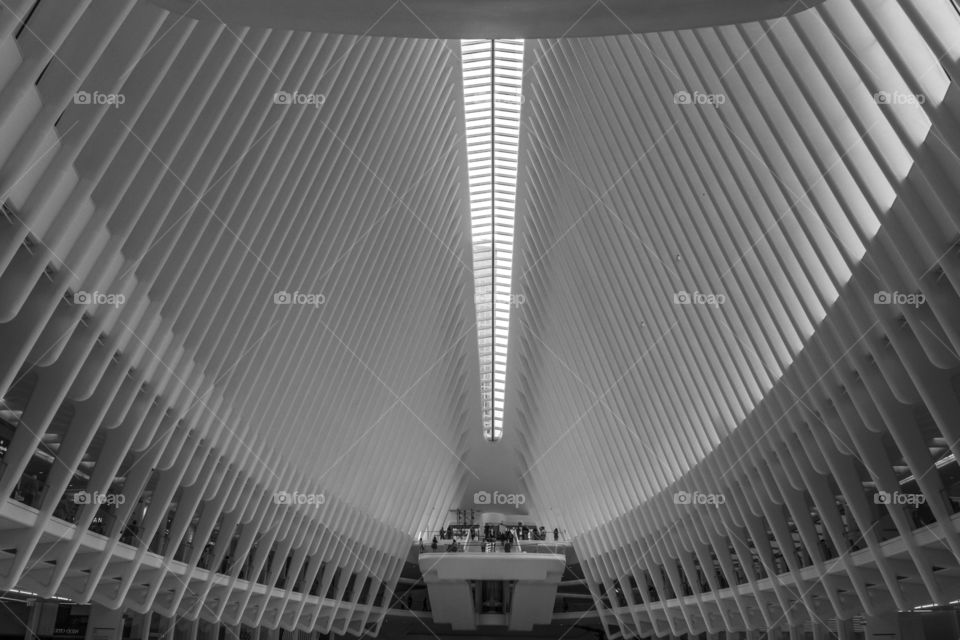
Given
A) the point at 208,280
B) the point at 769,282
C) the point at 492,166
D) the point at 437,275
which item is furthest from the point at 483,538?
the point at 208,280

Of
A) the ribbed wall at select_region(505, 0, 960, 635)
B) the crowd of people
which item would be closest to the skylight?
the ribbed wall at select_region(505, 0, 960, 635)

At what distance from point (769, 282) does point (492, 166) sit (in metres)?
12.9

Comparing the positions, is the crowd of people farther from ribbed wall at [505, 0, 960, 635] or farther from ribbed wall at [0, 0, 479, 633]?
ribbed wall at [505, 0, 960, 635]

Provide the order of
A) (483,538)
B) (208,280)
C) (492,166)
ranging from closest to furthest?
(208,280) → (492,166) → (483,538)

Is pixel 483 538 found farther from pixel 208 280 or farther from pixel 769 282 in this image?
pixel 208 280

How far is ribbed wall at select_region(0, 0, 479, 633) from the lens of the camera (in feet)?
35.4

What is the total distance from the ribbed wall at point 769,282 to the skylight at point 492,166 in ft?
2.64

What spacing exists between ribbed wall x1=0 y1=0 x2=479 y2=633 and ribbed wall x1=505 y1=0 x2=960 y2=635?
4674 millimetres

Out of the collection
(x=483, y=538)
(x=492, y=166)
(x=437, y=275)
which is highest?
(x=492, y=166)

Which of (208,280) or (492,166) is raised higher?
(492,166)

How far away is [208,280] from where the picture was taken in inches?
612

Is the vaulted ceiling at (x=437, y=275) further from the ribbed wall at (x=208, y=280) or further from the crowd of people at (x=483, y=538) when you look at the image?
the crowd of people at (x=483, y=538)

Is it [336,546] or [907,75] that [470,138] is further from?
[907,75]

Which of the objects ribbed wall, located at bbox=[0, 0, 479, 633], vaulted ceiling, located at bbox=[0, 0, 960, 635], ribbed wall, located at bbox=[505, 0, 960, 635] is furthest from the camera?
ribbed wall, located at bbox=[505, 0, 960, 635]
